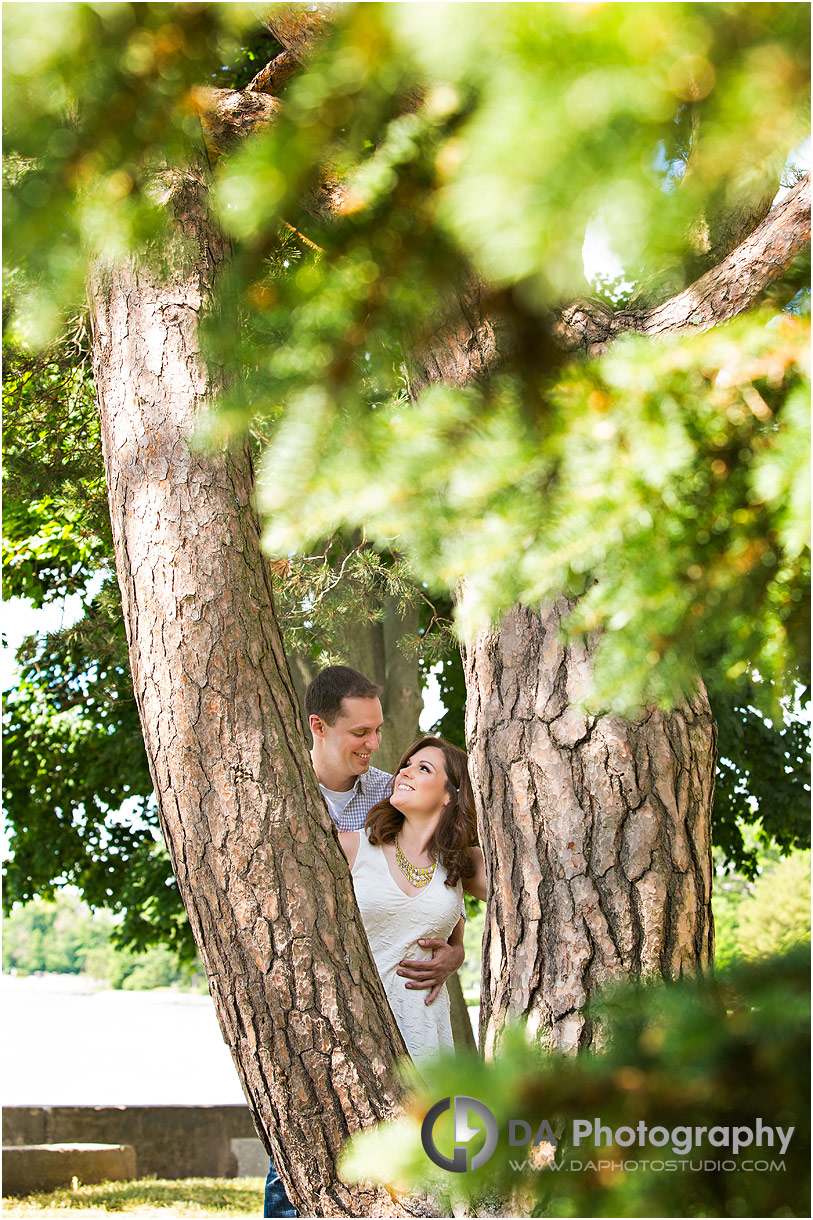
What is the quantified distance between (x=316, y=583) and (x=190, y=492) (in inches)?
132

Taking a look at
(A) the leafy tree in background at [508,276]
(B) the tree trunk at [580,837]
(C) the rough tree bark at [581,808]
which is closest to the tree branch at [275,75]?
(C) the rough tree bark at [581,808]

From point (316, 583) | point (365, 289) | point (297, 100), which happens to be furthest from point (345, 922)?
point (316, 583)

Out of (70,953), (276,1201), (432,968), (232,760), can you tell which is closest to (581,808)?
(232,760)

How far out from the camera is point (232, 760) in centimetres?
232

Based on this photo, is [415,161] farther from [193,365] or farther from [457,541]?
[193,365]

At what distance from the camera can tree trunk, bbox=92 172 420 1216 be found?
7.20 ft

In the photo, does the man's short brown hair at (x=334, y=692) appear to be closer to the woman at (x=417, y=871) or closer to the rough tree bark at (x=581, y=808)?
the woman at (x=417, y=871)

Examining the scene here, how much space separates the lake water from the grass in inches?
71.2

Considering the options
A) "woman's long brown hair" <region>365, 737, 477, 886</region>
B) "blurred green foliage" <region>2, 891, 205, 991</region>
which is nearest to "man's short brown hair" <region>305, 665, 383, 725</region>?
"woman's long brown hair" <region>365, 737, 477, 886</region>

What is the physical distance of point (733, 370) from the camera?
95cm

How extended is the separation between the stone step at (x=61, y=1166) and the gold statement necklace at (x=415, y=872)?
6.02 m

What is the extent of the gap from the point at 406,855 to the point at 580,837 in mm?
1688

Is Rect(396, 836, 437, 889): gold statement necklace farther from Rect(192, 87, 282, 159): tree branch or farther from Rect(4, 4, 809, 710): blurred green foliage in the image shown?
Rect(4, 4, 809, 710): blurred green foliage

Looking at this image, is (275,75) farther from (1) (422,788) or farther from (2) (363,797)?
(2) (363,797)
